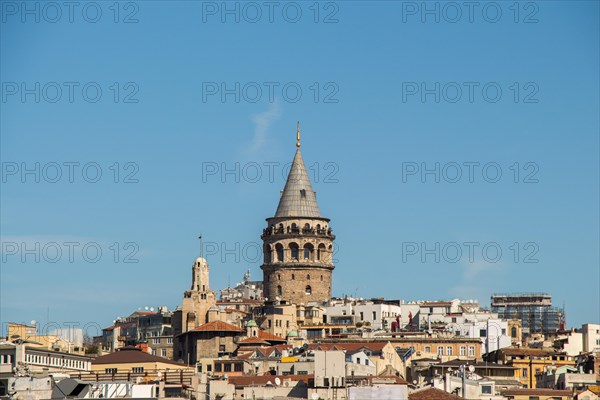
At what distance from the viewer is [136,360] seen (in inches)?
4528

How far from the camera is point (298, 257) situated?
493 feet

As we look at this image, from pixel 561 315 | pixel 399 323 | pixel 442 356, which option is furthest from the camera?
pixel 561 315

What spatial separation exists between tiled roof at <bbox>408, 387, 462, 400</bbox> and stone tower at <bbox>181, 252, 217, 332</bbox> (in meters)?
56.4

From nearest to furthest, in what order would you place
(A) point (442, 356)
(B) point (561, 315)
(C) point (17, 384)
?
(C) point (17, 384)
(A) point (442, 356)
(B) point (561, 315)

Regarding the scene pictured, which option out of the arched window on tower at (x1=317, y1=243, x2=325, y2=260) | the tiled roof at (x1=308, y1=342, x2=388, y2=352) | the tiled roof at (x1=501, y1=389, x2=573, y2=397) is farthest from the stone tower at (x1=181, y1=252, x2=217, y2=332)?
the tiled roof at (x1=501, y1=389, x2=573, y2=397)

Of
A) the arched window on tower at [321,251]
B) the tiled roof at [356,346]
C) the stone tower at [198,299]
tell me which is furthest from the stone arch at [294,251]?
the tiled roof at [356,346]

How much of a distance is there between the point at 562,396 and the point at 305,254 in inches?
2279

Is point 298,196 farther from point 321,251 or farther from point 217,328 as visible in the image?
point 217,328

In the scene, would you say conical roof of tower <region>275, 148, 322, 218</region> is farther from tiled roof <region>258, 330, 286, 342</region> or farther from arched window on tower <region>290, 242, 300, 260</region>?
tiled roof <region>258, 330, 286, 342</region>

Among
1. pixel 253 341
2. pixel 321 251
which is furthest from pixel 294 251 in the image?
pixel 253 341

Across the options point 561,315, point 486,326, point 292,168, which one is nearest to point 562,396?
point 486,326

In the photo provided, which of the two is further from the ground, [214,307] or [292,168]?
[292,168]

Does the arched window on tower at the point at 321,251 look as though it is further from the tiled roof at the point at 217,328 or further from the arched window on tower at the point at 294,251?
the tiled roof at the point at 217,328

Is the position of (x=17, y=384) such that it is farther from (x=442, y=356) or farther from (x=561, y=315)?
(x=561, y=315)
